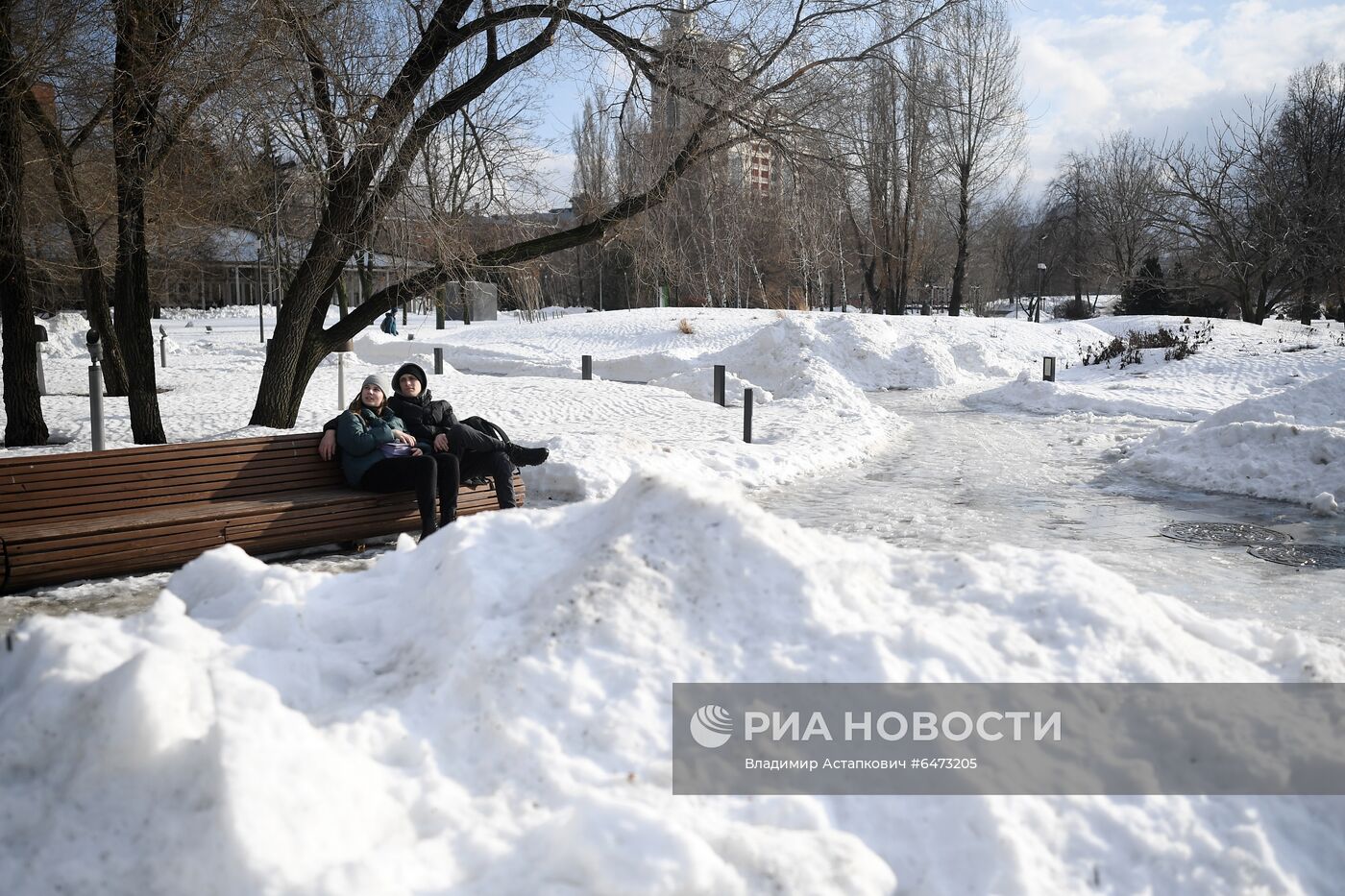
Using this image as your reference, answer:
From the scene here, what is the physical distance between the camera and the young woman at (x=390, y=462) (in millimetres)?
6965

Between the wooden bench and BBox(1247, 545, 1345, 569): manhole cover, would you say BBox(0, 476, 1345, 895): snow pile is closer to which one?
the wooden bench

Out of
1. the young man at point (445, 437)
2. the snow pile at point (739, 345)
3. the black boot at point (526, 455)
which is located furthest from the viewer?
the snow pile at point (739, 345)

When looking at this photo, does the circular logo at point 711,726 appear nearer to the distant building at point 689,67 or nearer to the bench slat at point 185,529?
the bench slat at point 185,529

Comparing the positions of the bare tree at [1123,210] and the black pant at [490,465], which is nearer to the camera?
the black pant at [490,465]

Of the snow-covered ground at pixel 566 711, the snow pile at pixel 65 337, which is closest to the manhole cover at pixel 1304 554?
the snow-covered ground at pixel 566 711

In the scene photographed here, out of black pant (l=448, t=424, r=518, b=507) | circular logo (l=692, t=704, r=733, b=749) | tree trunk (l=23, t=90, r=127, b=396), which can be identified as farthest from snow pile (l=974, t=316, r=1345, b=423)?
circular logo (l=692, t=704, r=733, b=749)

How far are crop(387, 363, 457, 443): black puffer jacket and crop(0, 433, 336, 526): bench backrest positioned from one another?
0.67 meters

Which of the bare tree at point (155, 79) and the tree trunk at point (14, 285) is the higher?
the bare tree at point (155, 79)

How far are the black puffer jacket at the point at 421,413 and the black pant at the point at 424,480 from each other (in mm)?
593

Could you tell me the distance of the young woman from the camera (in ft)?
22.9

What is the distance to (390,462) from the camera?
7.04m

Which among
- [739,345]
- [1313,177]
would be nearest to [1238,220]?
[1313,177]

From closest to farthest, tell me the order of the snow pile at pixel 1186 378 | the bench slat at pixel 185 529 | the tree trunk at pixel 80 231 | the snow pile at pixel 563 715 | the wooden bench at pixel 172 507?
the snow pile at pixel 563 715 → the bench slat at pixel 185 529 → the wooden bench at pixel 172 507 → the tree trunk at pixel 80 231 → the snow pile at pixel 1186 378

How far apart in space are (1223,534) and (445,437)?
647 centimetres
